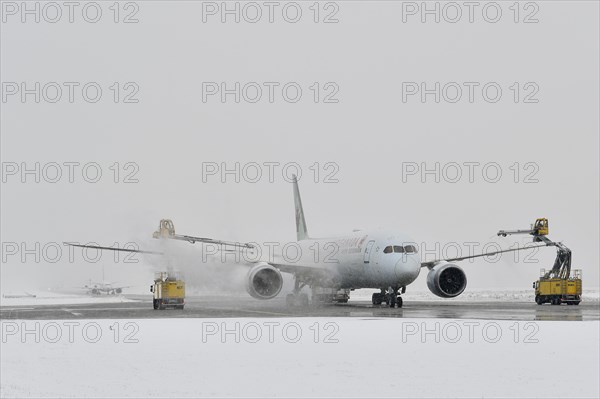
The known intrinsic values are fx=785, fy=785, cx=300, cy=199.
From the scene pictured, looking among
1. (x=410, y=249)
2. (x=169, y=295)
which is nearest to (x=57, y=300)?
(x=169, y=295)

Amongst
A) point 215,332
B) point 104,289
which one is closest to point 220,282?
point 215,332

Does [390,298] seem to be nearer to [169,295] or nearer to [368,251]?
[368,251]

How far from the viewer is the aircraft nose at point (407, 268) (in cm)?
3756

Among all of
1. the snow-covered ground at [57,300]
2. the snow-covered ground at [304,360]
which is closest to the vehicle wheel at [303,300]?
the snow-covered ground at [304,360]

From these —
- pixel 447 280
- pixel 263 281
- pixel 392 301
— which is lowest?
pixel 392 301

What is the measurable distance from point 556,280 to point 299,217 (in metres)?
18.6

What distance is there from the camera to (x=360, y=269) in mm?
40938

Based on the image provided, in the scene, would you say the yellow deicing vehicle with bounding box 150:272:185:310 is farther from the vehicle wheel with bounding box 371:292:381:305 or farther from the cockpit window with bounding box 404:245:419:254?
the cockpit window with bounding box 404:245:419:254

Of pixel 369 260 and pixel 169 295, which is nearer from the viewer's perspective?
pixel 169 295

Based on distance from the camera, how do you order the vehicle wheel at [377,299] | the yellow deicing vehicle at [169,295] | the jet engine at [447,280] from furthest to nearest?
1. the vehicle wheel at [377,299]
2. the jet engine at [447,280]
3. the yellow deicing vehicle at [169,295]

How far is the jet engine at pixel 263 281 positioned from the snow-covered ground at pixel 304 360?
46.4 feet

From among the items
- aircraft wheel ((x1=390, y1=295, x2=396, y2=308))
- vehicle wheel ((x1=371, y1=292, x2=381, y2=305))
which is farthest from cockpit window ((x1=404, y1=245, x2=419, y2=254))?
vehicle wheel ((x1=371, y1=292, x2=381, y2=305))

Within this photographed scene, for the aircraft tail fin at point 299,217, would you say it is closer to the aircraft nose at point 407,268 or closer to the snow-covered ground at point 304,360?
the aircraft nose at point 407,268

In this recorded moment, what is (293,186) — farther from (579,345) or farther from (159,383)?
(159,383)
